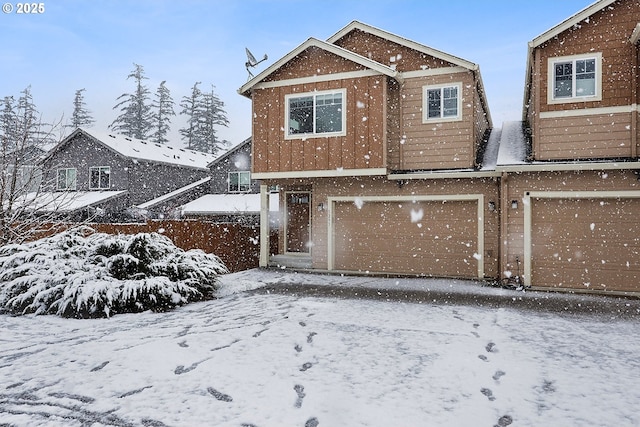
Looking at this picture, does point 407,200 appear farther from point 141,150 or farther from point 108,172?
point 141,150

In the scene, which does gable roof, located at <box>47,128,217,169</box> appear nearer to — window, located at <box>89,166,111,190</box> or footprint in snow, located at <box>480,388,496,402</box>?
window, located at <box>89,166,111,190</box>

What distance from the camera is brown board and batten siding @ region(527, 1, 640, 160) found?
979 cm

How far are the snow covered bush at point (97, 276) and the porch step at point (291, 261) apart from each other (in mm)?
4816

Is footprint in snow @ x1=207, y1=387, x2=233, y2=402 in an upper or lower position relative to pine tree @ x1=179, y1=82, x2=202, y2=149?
lower

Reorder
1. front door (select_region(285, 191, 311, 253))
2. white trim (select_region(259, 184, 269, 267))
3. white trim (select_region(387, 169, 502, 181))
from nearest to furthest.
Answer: white trim (select_region(387, 169, 502, 181)) < white trim (select_region(259, 184, 269, 267)) < front door (select_region(285, 191, 311, 253))

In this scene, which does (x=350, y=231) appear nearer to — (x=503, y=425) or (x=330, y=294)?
(x=330, y=294)

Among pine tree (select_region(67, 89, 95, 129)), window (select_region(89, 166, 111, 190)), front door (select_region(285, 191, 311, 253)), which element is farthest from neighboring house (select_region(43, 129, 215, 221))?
pine tree (select_region(67, 89, 95, 129))

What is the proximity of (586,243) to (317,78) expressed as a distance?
798cm

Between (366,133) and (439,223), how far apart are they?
318cm

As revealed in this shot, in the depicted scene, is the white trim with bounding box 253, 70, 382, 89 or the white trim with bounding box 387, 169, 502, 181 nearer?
the white trim with bounding box 387, 169, 502, 181

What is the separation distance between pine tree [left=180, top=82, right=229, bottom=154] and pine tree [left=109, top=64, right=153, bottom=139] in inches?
145

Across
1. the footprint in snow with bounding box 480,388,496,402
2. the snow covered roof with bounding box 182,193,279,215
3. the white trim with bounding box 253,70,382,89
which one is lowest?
the footprint in snow with bounding box 480,388,496,402

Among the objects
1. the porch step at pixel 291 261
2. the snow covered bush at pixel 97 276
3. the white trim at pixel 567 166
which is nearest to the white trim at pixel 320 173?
the porch step at pixel 291 261

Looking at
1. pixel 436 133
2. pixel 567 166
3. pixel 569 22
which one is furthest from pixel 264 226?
pixel 569 22
